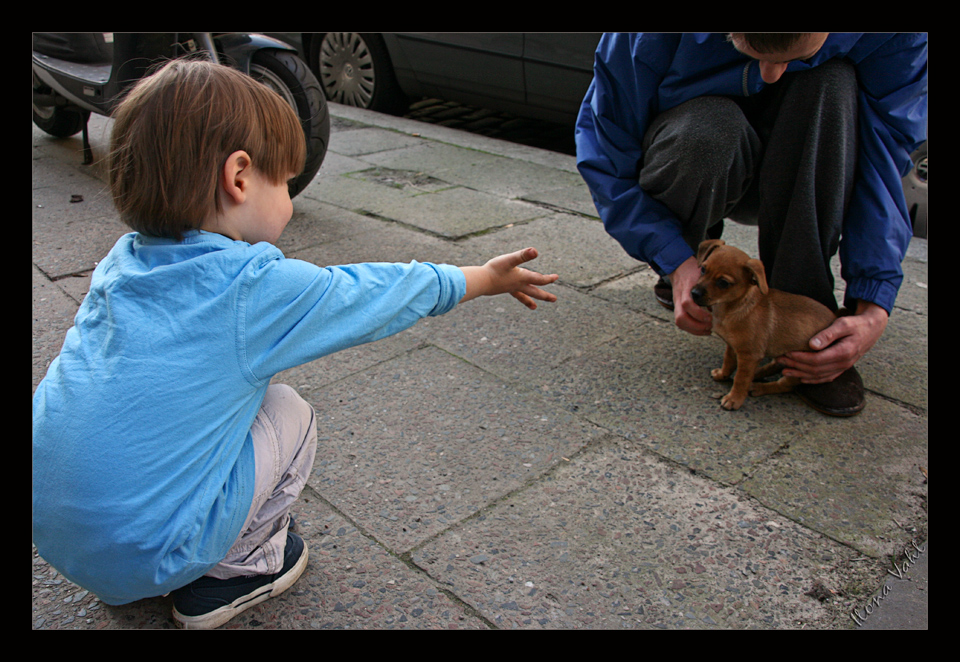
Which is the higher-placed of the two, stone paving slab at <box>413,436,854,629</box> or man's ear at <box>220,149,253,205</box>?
man's ear at <box>220,149,253,205</box>

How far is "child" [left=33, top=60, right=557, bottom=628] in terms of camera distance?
49.1 inches

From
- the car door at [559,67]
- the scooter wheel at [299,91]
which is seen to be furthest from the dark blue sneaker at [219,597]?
the car door at [559,67]

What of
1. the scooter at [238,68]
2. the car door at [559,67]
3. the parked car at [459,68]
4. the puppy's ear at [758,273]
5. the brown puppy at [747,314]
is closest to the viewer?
the puppy's ear at [758,273]

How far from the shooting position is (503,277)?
1.60m

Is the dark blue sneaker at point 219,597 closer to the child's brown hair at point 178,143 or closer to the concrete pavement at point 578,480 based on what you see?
the concrete pavement at point 578,480

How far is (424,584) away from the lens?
5.22 feet

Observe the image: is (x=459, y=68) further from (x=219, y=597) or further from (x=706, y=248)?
(x=219, y=597)

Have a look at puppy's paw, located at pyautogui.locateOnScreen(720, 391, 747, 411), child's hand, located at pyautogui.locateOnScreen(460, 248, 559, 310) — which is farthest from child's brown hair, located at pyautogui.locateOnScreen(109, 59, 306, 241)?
puppy's paw, located at pyautogui.locateOnScreen(720, 391, 747, 411)

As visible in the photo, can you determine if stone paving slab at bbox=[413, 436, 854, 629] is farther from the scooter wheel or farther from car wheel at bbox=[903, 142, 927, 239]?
car wheel at bbox=[903, 142, 927, 239]

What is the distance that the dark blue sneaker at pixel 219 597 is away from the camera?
145 cm

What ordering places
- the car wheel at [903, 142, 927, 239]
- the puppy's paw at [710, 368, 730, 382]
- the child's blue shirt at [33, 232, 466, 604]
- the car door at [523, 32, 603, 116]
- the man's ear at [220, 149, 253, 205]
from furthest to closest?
the car door at [523, 32, 603, 116] → the car wheel at [903, 142, 927, 239] → the puppy's paw at [710, 368, 730, 382] → the man's ear at [220, 149, 253, 205] → the child's blue shirt at [33, 232, 466, 604]

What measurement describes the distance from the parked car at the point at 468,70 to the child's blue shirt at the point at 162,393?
13.2 feet

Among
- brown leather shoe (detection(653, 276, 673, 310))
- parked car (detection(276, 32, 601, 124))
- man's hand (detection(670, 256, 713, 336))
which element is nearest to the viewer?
man's hand (detection(670, 256, 713, 336))

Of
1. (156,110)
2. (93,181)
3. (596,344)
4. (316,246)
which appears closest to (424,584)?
(156,110)
